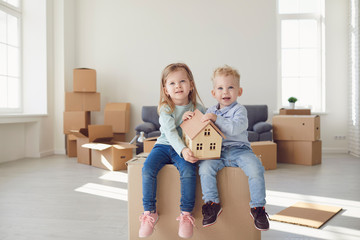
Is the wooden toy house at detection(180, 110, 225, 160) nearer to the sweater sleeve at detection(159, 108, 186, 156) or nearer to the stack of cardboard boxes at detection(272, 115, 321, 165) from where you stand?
the sweater sleeve at detection(159, 108, 186, 156)

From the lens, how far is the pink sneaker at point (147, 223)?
136 centimetres

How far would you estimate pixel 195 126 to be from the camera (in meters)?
1.47

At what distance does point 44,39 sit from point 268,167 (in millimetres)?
3901

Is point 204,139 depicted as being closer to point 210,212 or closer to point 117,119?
point 210,212

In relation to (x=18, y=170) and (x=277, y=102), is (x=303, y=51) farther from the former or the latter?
(x=18, y=170)

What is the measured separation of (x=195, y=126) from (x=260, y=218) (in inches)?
19.3

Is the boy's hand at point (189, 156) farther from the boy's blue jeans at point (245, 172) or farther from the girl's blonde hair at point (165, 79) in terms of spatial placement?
the girl's blonde hair at point (165, 79)

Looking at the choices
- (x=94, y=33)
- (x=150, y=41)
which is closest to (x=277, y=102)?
(x=150, y=41)

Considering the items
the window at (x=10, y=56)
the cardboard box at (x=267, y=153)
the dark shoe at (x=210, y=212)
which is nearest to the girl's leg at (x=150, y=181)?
the dark shoe at (x=210, y=212)

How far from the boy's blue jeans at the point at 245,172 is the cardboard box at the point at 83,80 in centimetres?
377

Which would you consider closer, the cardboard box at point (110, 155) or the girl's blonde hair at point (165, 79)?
the girl's blonde hair at point (165, 79)

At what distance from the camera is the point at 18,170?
377 cm

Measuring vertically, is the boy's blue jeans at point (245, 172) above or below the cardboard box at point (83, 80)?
below

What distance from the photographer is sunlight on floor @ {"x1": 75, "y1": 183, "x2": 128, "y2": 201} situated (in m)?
2.59
